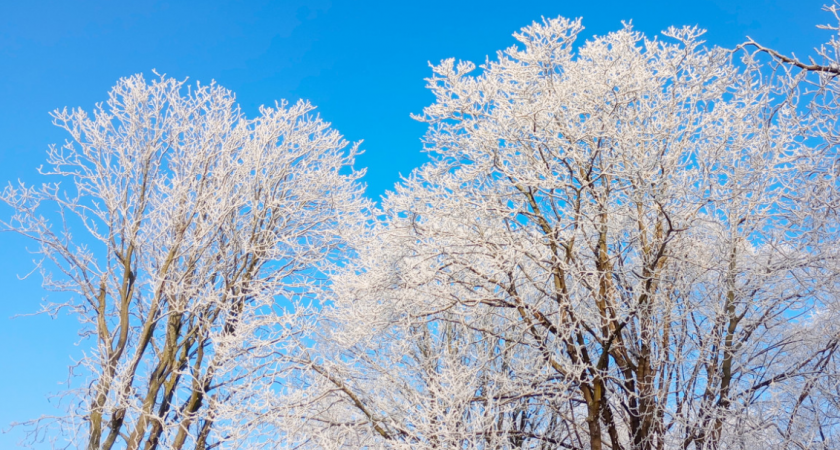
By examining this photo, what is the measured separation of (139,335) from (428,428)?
3.58 meters

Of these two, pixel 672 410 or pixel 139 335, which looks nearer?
pixel 672 410

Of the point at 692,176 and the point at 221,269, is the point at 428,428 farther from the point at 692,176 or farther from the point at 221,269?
the point at 692,176

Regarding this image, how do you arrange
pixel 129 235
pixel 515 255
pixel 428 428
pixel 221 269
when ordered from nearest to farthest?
pixel 428 428, pixel 515 255, pixel 129 235, pixel 221 269

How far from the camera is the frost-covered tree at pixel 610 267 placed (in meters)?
5.96

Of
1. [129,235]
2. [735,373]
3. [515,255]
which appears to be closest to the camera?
[515,255]

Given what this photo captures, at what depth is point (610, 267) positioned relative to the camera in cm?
661

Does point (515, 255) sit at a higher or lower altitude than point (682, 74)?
Answer: lower

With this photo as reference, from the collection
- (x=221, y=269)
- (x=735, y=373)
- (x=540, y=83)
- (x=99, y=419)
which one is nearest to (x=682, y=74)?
(x=540, y=83)

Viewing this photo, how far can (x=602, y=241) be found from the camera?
6.38 meters

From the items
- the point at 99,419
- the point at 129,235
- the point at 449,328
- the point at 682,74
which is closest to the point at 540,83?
the point at 682,74

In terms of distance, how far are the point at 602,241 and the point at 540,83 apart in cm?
190

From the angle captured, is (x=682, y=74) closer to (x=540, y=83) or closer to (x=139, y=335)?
(x=540, y=83)

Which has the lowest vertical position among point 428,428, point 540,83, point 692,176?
point 428,428

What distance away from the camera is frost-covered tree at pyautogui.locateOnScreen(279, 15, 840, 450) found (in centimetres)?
596
